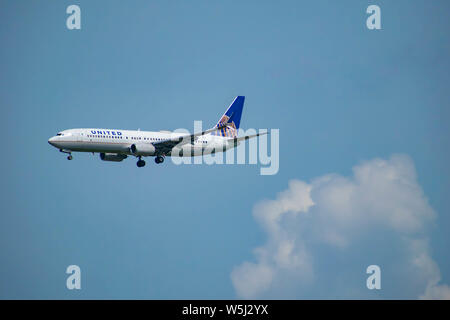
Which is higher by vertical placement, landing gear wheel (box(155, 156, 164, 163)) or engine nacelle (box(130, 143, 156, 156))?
engine nacelle (box(130, 143, 156, 156))

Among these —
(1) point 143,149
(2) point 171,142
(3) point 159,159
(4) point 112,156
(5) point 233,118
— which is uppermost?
(5) point 233,118

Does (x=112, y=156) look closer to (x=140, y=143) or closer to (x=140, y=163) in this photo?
(x=140, y=163)

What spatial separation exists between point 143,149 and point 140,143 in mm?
1043

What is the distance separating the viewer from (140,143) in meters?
125

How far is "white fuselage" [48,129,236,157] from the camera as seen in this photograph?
119 metres

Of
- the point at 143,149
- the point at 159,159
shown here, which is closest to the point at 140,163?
the point at 159,159

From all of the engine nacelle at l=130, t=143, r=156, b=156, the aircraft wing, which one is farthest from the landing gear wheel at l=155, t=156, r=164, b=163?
the engine nacelle at l=130, t=143, r=156, b=156

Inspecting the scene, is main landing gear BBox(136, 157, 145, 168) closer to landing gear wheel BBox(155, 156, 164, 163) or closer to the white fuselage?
landing gear wheel BBox(155, 156, 164, 163)

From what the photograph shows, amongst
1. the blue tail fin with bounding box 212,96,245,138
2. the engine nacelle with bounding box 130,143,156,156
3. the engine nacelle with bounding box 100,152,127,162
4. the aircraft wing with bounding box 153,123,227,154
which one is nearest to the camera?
the engine nacelle with bounding box 130,143,156,156
